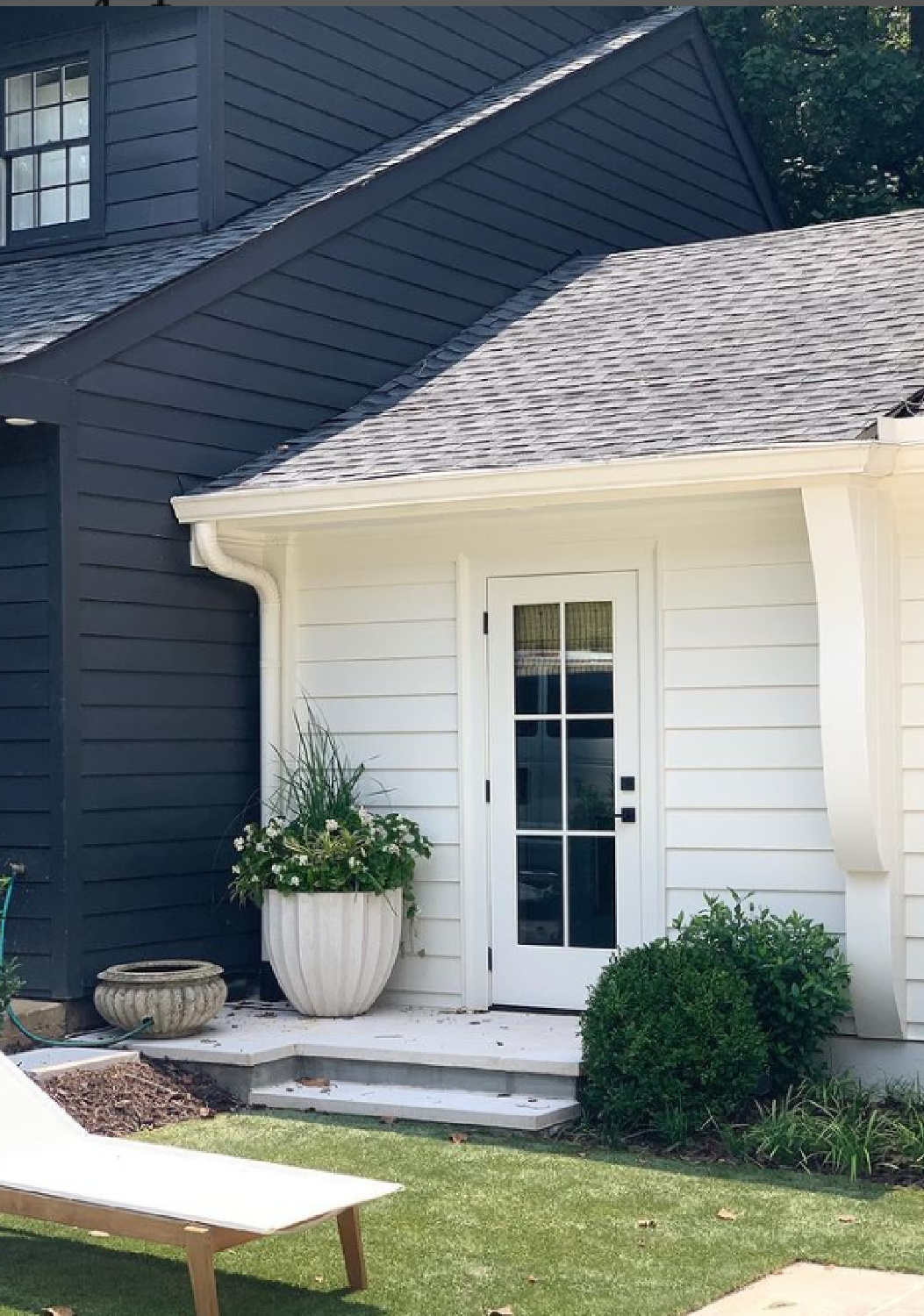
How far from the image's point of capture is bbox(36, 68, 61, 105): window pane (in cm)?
968

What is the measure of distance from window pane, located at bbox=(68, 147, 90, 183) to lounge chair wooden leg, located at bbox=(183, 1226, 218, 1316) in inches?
282

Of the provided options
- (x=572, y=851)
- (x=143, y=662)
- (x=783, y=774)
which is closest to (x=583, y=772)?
(x=572, y=851)

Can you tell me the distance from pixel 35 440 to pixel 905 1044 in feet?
14.7

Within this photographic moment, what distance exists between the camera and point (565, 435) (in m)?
7.10

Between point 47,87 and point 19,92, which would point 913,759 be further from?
point 19,92

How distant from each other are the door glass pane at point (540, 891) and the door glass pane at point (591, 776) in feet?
0.58

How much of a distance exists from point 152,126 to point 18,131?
3.66ft

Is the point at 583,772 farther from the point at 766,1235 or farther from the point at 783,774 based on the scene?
the point at 766,1235

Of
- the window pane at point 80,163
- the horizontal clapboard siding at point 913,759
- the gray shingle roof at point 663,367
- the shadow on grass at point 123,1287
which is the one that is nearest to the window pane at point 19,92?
the window pane at point 80,163

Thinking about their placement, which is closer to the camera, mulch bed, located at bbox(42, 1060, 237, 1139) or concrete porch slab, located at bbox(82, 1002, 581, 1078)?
mulch bed, located at bbox(42, 1060, 237, 1139)

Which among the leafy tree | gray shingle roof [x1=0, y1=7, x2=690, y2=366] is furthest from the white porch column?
the leafy tree

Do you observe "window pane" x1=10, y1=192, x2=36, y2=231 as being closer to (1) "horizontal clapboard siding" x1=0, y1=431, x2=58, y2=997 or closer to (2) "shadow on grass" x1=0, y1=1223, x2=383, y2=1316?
(1) "horizontal clapboard siding" x1=0, y1=431, x2=58, y2=997

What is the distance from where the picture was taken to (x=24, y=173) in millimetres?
9750

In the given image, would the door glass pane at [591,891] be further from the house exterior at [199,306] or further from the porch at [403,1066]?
the house exterior at [199,306]
